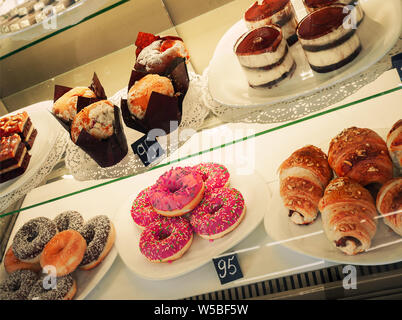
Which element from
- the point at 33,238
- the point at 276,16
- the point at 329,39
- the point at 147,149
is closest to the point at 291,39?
the point at 276,16

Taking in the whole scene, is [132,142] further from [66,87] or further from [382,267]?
[382,267]

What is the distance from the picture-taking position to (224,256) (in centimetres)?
136

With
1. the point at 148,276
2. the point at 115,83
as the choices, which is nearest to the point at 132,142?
the point at 115,83

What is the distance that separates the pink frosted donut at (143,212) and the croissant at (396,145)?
2.75ft

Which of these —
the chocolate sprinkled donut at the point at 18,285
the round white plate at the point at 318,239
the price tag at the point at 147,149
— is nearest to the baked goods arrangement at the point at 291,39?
the price tag at the point at 147,149

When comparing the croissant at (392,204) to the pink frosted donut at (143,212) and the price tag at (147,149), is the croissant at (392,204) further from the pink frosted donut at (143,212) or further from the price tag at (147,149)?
the pink frosted donut at (143,212)

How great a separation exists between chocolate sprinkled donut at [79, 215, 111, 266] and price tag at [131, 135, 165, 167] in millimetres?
587

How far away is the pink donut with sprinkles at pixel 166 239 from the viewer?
1.38 m

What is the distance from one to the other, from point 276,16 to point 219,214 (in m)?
0.67

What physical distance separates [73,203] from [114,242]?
0.33 metres

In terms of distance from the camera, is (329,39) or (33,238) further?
(33,238)

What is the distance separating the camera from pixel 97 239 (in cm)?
155

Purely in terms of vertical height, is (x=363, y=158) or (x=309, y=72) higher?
(x=309, y=72)

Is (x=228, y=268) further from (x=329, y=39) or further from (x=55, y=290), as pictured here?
(x=329, y=39)
